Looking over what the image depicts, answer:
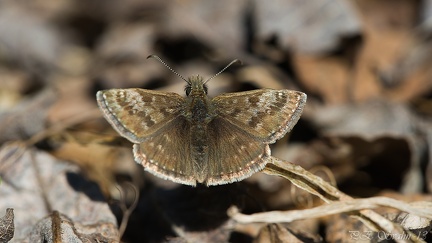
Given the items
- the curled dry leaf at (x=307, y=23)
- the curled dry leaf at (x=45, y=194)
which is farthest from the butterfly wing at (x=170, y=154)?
the curled dry leaf at (x=307, y=23)

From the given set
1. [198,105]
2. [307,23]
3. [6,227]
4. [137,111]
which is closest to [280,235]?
[198,105]

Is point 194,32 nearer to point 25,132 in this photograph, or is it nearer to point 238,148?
point 25,132

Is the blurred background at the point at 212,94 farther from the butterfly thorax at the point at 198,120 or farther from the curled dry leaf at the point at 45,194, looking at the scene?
the butterfly thorax at the point at 198,120

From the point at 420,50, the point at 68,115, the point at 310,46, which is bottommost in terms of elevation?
the point at 68,115

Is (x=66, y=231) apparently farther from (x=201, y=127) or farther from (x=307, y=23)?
(x=307, y=23)

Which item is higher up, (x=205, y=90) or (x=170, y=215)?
(x=205, y=90)

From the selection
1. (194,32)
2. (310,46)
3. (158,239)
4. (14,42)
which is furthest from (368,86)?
(14,42)

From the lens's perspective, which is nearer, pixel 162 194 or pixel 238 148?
pixel 238 148
